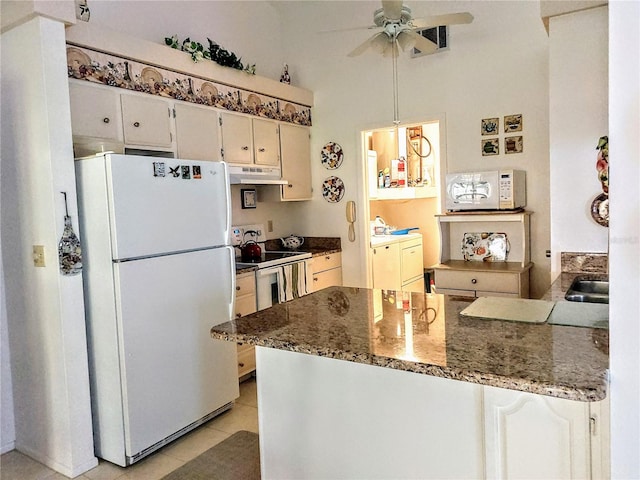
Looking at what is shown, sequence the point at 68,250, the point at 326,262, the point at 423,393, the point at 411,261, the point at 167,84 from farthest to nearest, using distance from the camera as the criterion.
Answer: the point at 411,261, the point at 326,262, the point at 167,84, the point at 68,250, the point at 423,393

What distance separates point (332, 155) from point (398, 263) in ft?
4.58

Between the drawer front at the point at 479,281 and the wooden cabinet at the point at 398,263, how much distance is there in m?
1.03

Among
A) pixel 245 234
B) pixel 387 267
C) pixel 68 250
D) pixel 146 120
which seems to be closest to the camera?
pixel 68 250

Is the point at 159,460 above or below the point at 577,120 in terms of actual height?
below

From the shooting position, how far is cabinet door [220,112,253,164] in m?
3.73

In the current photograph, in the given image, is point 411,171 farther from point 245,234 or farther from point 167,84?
point 167,84

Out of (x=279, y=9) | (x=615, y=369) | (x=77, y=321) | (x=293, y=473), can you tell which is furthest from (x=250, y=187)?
(x=615, y=369)

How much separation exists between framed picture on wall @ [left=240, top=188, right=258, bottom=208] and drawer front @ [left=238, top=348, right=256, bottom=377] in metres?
1.36

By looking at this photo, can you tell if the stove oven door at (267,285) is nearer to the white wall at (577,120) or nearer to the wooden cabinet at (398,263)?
the wooden cabinet at (398,263)

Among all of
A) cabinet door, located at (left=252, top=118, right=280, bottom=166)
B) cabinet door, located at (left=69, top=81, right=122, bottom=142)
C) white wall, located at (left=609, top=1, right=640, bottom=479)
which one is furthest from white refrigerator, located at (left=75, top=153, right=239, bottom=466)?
white wall, located at (left=609, top=1, right=640, bottom=479)

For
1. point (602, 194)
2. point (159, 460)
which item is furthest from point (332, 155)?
point (159, 460)

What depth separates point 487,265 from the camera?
3721 mm

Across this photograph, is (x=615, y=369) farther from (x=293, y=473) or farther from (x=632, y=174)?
(x=293, y=473)

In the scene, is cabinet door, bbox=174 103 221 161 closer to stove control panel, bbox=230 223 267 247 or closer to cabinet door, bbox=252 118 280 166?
cabinet door, bbox=252 118 280 166
